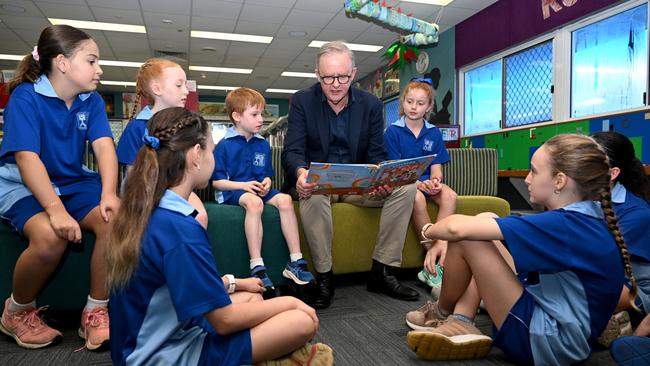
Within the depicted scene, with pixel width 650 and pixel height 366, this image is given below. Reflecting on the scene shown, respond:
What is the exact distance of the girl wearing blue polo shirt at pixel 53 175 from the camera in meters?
1.46

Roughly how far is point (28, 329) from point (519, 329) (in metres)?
1.54

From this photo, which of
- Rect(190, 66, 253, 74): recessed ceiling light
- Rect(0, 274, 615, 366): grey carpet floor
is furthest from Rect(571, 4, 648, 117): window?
Rect(190, 66, 253, 74): recessed ceiling light

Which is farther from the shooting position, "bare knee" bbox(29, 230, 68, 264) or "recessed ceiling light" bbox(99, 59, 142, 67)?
"recessed ceiling light" bbox(99, 59, 142, 67)

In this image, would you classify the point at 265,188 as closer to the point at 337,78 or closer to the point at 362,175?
the point at 362,175

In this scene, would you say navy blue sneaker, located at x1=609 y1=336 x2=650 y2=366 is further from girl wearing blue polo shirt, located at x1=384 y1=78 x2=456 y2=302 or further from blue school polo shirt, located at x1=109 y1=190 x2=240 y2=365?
girl wearing blue polo shirt, located at x1=384 y1=78 x2=456 y2=302

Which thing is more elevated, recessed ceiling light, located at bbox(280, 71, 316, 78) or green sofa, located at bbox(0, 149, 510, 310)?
recessed ceiling light, located at bbox(280, 71, 316, 78)

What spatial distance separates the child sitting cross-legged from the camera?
1.88m

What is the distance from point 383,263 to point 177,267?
4.38 ft

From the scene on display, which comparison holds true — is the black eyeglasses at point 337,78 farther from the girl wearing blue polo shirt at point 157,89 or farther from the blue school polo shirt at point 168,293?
the blue school polo shirt at point 168,293

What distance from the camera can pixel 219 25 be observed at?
653 centimetres

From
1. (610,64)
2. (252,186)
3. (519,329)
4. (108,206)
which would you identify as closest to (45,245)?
(108,206)

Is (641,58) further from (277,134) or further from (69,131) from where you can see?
(69,131)

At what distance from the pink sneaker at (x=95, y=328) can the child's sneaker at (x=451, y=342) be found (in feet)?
3.20

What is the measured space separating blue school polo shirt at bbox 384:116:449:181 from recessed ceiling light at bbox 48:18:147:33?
18.0 feet
